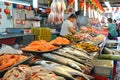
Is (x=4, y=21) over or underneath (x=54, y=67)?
underneath

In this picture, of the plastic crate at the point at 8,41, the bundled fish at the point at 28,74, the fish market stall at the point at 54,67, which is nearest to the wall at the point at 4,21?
the plastic crate at the point at 8,41

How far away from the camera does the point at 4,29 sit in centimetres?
1258

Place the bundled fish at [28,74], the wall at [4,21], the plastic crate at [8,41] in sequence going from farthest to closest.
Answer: the wall at [4,21]
the plastic crate at [8,41]
the bundled fish at [28,74]

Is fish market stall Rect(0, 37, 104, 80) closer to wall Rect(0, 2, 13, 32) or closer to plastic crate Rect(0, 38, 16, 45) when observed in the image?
plastic crate Rect(0, 38, 16, 45)

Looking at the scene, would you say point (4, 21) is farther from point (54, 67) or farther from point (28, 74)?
point (28, 74)

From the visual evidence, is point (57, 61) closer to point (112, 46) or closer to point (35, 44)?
point (35, 44)

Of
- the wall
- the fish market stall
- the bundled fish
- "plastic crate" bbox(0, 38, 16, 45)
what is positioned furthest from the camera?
the wall

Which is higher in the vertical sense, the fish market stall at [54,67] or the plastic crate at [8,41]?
the fish market stall at [54,67]

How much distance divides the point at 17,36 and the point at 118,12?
807 inches

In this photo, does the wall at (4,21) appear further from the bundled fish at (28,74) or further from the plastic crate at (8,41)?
the bundled fish at (28,74)

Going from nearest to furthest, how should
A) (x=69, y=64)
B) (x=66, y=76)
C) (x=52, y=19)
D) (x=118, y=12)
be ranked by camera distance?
(x=66, y=76)
(x=69, y=64)
(x=52, y=19)
(x=118, y=12)

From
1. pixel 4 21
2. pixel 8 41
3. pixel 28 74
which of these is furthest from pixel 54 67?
pixel 4 21

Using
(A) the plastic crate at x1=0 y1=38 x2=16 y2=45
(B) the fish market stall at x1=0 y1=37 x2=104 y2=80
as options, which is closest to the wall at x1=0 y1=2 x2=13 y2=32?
(A) the plastic crate at x1=0 y1=38 x2=16 y2=45

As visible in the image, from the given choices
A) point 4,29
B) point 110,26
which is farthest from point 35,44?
point 110,26
